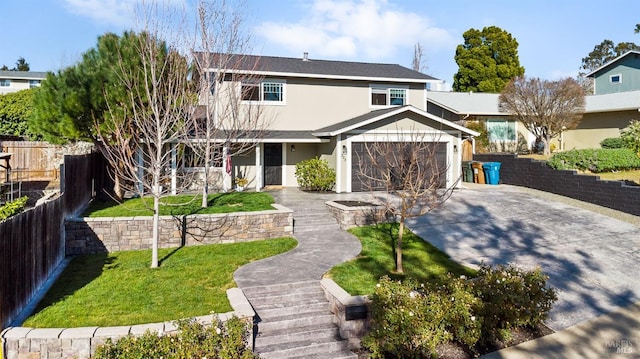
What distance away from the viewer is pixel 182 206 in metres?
12.2

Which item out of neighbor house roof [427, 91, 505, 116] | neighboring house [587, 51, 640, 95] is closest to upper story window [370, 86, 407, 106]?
neighbor house roof [427, 91, 505, 116]

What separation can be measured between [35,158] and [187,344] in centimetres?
2055

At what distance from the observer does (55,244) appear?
28.7 ft

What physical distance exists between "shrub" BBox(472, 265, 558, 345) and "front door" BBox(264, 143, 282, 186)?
12.5 metres

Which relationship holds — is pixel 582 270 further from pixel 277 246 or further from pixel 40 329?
pixel 40 329

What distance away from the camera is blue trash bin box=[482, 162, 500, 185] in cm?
1931

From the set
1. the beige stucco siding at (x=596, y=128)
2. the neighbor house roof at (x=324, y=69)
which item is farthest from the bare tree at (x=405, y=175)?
the beige stucco siding at (x=596, y=128)

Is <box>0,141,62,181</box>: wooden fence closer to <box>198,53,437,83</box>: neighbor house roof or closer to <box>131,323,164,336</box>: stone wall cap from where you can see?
<box>198,53,437,83</box>: neighbor house roof

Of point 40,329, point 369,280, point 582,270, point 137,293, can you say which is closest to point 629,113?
point 582,270

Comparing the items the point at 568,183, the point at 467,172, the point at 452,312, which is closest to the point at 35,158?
the point at 467,172

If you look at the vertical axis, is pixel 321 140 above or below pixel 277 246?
above

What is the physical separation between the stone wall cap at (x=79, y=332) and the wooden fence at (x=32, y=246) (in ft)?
3.23

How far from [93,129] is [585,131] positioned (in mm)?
26451

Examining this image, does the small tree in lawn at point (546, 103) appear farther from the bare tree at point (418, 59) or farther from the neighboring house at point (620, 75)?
the bare tree at point (418, 59)
